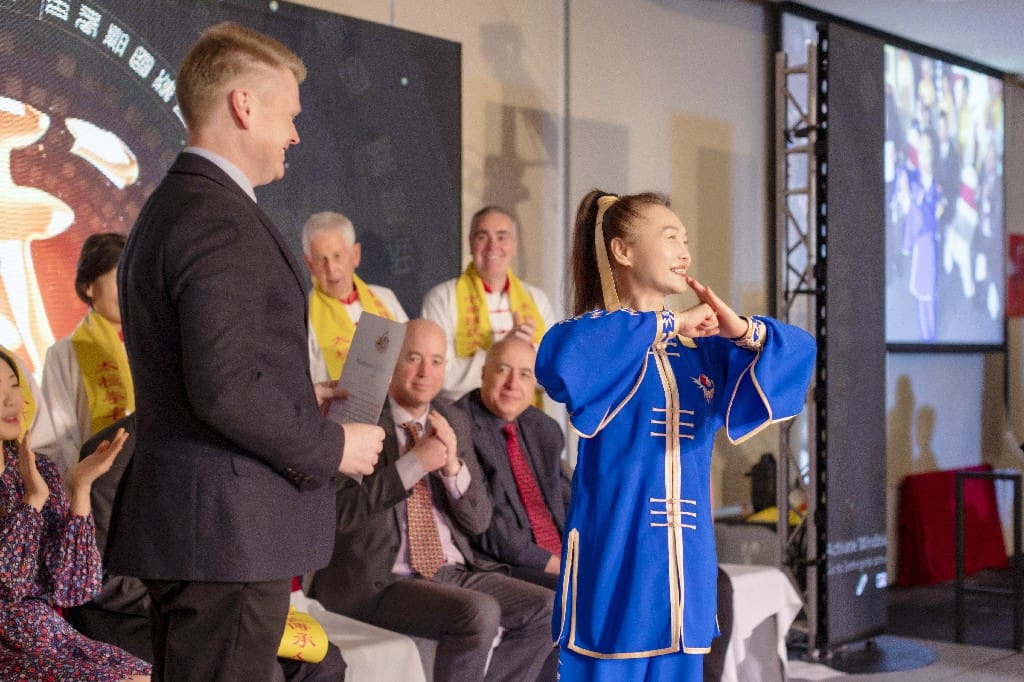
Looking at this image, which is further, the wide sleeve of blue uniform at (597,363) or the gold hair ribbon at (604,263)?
the gold hair ribbon at (604,263)

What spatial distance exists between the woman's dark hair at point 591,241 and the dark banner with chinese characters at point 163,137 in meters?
2.12

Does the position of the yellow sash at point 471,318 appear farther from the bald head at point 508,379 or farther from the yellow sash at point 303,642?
the yellow sash at point 303,642

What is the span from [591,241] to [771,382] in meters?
0.49

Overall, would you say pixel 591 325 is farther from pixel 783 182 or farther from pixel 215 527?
pixel 783 182

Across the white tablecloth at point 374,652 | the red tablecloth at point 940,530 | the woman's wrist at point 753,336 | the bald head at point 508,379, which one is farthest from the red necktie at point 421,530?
the red tablecloth at point 940,530

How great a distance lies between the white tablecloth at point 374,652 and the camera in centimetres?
317

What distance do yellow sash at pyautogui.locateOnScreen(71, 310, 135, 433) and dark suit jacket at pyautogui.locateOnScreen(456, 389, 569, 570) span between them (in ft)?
3.65

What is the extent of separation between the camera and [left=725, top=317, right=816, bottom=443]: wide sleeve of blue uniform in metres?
2.33

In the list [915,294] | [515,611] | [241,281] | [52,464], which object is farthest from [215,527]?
[915,294]

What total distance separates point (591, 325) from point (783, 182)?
129 inches

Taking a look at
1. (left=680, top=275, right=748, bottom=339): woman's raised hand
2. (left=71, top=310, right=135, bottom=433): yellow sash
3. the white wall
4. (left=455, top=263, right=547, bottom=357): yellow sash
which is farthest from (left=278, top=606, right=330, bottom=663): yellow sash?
the white wall

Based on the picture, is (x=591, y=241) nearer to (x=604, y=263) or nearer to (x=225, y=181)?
(x=604, y=263)

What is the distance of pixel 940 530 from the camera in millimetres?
7488

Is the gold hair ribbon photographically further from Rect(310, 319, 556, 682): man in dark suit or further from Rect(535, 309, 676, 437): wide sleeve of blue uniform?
Rect(310, 319, 556, 682): man in dark suit
